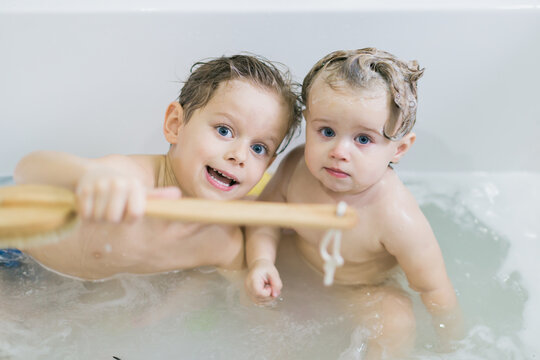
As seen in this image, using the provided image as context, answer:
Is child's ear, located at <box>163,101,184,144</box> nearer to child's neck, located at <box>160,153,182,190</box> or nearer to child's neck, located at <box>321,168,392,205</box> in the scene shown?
child's neck, located at <box>160,153,182,190</box>

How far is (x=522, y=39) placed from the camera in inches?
54.0

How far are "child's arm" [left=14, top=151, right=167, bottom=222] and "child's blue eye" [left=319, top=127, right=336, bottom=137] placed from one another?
1.10ft

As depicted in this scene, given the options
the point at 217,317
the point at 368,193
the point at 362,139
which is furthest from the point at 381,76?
the point at 217,317

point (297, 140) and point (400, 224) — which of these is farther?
point (297, 140)

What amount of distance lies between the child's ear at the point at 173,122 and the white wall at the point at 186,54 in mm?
312

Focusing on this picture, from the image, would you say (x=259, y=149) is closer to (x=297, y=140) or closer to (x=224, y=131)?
(x=224, y=131)

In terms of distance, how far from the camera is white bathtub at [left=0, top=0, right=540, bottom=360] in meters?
1.10

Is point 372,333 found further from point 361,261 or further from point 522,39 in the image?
point 522,39

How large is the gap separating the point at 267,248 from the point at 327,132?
27 cm

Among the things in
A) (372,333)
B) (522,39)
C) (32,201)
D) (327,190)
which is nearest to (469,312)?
(372,333)

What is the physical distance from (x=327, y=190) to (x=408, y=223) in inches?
5.9

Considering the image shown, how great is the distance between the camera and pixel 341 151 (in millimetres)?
929

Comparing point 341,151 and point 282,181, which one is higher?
point 341,151

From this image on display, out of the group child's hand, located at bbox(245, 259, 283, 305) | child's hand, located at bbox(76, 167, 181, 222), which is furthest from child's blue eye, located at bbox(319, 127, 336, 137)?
child's hand, located at bbox(76, 167, 181, 222)
